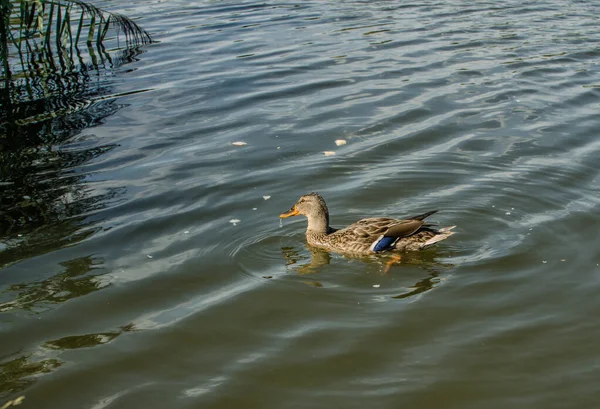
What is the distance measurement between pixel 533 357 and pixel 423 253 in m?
2.18

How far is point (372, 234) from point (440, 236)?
24.3 inches

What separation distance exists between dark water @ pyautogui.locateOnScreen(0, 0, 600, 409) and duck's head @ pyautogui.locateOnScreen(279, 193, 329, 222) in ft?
1.12

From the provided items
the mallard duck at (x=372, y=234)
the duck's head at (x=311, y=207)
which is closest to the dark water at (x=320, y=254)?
the mallard duck at (x=372, y=234)

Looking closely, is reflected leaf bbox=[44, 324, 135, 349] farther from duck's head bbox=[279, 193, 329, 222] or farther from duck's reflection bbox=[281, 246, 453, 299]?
duck's head bbox=[279, 193, 329, 222]

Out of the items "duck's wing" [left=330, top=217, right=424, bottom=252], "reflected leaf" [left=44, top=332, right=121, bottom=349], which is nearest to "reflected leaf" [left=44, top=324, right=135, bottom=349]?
"reflected leaf" [left=44, top=332, right=121, bottom=349]

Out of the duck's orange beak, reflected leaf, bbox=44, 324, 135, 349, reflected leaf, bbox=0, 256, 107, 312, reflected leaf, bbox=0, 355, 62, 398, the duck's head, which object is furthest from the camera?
the duck's orange beak

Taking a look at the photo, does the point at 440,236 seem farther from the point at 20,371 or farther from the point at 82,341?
the point at 20,371

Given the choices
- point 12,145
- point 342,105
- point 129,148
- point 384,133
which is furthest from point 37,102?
point 384,133

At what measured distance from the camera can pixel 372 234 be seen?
7758 mm

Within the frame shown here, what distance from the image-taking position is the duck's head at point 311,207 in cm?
826

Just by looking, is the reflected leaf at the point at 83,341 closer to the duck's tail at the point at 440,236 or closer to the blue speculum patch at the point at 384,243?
the blue speculum patch at the point at 384,243

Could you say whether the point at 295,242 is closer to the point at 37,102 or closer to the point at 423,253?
the point at 423,253

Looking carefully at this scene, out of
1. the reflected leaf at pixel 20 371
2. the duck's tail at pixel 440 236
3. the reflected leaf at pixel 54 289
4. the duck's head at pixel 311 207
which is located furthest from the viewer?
the duck's head at pixel 311 207

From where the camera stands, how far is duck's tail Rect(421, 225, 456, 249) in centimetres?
761
